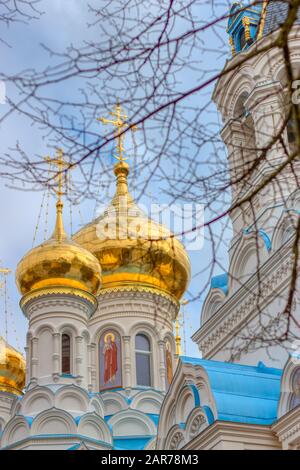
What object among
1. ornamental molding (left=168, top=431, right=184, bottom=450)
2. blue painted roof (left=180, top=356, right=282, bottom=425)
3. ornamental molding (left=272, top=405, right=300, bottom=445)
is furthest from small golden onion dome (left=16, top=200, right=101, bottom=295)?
ornamental molding (left=272, top=405, right=300, bottom=445)

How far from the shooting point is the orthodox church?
10469 millimetres

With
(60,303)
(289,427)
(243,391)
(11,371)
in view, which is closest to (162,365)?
(60,303)

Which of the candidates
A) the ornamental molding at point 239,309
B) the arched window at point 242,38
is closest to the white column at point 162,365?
the ornamental molding at point 239,309

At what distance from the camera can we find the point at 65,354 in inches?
628

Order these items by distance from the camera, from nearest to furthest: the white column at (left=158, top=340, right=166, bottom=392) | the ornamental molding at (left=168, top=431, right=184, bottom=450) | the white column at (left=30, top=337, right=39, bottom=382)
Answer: the ornamental molding at (left=168, top=431, right=184, bottom=450) → the white column at (left=30, top=337, right=39, bottom=382) → the white column at (left=158, top=340, right=166, bottom=392)

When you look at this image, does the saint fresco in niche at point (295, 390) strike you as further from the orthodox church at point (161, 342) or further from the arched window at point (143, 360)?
the arched window at point (143, 360)

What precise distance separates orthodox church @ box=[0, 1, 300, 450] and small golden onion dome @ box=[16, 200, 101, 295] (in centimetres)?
2

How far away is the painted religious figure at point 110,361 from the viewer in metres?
18.0

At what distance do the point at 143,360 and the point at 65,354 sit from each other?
2.73 m

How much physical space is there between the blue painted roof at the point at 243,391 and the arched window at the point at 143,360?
641 centimetres

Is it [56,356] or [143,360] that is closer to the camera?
[56,356]

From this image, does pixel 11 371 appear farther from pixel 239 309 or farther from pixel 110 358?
pixel 239 309

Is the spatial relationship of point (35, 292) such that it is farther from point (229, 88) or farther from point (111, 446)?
point (229, 88)

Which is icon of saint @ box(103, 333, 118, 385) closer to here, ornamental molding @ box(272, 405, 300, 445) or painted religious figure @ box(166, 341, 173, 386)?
painted religious figure @ box(166, 341, 173, 386)
